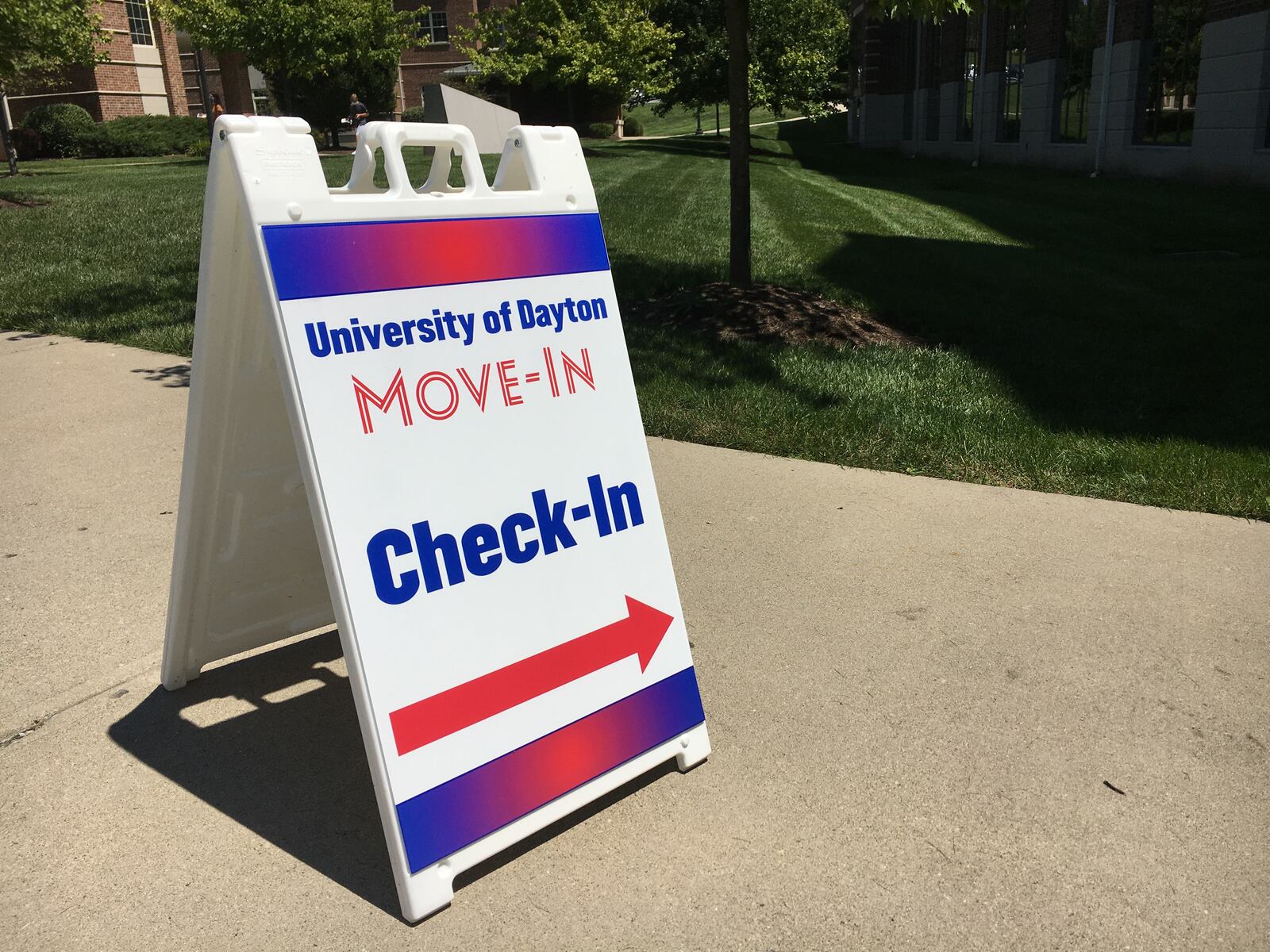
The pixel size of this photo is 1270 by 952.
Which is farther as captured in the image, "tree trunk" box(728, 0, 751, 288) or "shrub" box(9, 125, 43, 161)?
"shrub" box(9, 125, 43, 161)

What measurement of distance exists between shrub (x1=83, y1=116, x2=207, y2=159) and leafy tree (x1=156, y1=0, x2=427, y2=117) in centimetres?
458

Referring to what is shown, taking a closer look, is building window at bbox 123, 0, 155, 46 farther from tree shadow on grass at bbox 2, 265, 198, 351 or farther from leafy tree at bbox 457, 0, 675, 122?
tree shadow on grass at bbox 2, 265, 198, 351

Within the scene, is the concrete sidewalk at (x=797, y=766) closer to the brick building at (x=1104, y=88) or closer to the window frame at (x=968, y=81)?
the brick building at (x=1104, y=88)

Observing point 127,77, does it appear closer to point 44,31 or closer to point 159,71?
point 159,71

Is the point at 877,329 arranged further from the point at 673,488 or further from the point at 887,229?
the point at 887,229

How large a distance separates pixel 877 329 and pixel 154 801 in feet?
21.2

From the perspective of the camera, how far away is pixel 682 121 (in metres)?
76.9

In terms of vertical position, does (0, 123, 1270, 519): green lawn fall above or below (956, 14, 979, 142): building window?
below

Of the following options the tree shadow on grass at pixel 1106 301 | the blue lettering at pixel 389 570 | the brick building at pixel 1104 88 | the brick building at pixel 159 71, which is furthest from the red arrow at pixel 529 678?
the brick building at pixel 159 71

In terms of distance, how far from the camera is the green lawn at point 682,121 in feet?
226

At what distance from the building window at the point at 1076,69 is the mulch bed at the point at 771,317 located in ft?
61.5

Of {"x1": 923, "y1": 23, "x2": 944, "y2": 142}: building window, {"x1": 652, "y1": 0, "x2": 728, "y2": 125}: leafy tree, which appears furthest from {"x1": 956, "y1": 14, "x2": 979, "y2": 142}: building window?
{"x1": 652, "y1": 0, "x2": 728, "y2": 125}: leafy tree

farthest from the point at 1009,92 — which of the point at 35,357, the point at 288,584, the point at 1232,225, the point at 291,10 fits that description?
the point at 288,584

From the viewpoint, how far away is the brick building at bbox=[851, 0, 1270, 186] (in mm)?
18469
